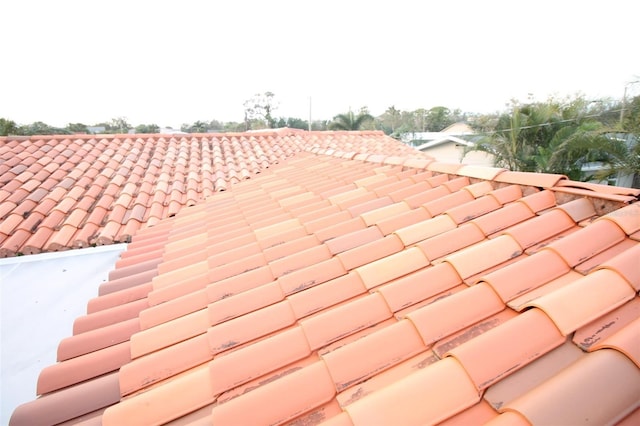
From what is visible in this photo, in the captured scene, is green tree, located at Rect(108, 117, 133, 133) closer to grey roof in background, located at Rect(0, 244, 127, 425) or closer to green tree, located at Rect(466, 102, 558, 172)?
green tree, located at Rect(466, 102, 558, 172)

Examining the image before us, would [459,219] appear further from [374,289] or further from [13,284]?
[13,284]

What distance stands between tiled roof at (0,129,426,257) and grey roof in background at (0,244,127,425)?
329mm

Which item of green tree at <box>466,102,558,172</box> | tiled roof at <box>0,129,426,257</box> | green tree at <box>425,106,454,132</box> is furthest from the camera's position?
green tree at <box>425,106,454,132</box>

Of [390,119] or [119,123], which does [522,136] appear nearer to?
[390,119]

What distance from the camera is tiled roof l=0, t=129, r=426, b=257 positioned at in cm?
441

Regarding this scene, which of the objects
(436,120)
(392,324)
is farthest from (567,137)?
(436,120)

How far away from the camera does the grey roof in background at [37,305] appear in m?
2.52

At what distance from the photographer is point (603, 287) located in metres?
1.21

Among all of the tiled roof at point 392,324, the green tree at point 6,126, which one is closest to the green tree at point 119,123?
the green tree at point 6,126

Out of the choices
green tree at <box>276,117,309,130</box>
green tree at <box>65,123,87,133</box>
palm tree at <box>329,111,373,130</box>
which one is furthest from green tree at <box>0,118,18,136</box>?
green tree at <box>276,117,309,130</box>

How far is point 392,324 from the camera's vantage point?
1.44 metres

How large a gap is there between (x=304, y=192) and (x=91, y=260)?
2.87 metres

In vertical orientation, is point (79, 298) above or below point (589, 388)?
below

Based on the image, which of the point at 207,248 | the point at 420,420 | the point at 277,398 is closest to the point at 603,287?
the point at 420,420
